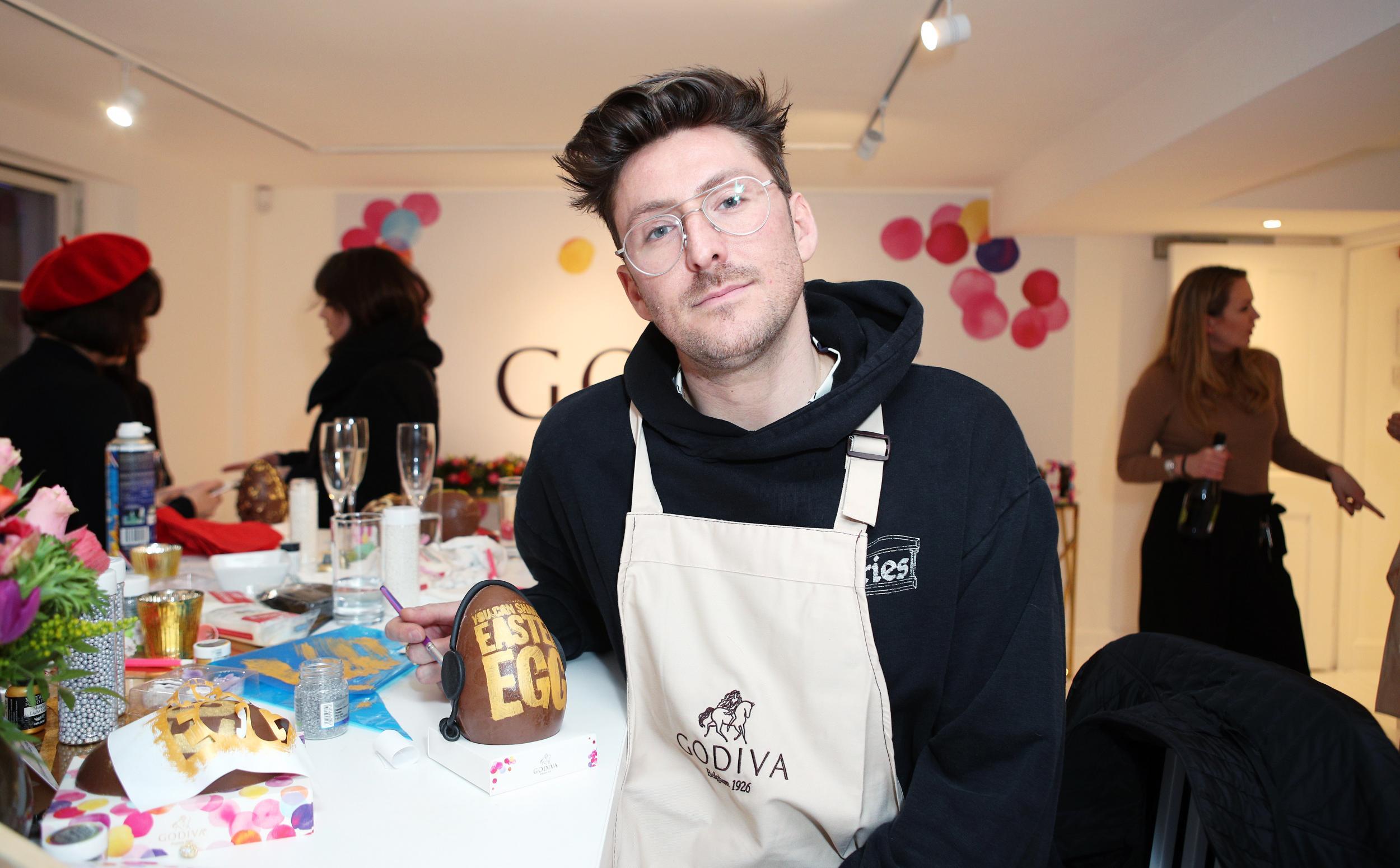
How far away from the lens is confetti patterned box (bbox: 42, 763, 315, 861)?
0.76 meters

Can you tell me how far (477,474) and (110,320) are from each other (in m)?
2.97

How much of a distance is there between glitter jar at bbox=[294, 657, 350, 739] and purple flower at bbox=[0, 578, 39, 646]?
1.46ft

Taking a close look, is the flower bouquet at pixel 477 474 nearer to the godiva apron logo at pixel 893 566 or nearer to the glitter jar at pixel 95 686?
the glitter jar at pixel 95 686

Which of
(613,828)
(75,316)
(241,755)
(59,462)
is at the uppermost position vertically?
(75,316)

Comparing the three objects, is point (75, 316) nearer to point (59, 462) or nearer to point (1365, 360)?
point (59, 462)

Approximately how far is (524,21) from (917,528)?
2.67m

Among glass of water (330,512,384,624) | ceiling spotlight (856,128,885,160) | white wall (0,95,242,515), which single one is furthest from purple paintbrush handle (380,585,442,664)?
white wall (0,95,242,515)

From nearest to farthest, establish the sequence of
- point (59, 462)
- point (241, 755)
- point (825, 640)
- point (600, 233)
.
→ point (241, 755) → point (825, 640) → point (59, 462) → point (600, 233)

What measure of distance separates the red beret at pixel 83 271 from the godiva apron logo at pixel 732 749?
6.73ft

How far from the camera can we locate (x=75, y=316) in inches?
92.6

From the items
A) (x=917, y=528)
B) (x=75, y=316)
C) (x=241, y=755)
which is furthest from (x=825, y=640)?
(x=75, y=316)

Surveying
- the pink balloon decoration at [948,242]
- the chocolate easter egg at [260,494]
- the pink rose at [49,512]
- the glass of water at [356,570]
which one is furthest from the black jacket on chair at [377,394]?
the pink balloon decoration at [948,242]

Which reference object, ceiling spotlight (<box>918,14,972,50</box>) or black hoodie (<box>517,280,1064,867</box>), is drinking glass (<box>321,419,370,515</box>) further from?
ceiling spotlight (<box>918,14,972,50</box>)

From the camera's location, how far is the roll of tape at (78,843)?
0.73 metres
